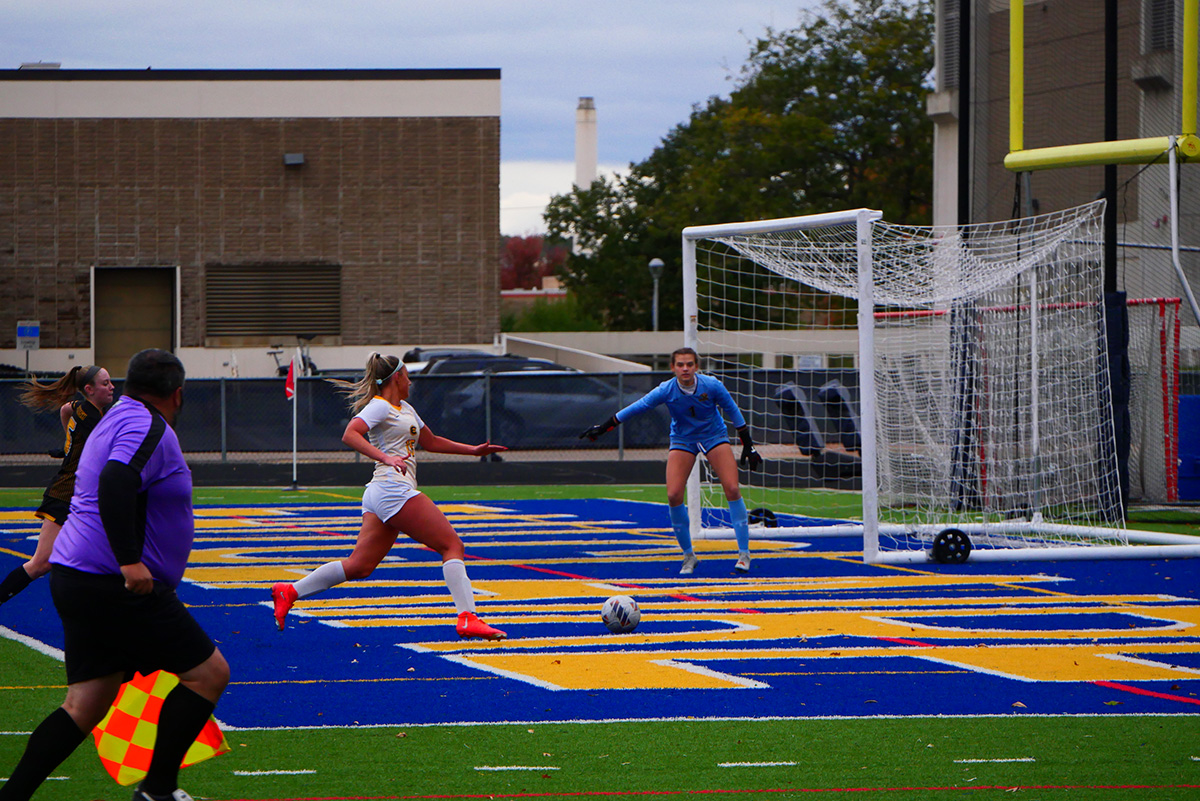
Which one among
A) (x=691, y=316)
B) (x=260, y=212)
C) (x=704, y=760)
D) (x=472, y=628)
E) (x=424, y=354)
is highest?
(x=260, y=212)

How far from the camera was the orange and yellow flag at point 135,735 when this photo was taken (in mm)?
5445

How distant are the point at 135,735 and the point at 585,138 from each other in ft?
285

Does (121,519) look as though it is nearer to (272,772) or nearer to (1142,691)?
(272,772)

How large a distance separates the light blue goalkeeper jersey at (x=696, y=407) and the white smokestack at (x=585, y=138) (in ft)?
256

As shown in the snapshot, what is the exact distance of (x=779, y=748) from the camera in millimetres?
6383

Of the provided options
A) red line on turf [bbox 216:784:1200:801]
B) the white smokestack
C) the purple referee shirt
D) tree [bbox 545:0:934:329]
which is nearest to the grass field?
red line on turf [bbox 216:784:1200:801]

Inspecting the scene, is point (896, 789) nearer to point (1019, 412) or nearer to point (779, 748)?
point (779, 748)

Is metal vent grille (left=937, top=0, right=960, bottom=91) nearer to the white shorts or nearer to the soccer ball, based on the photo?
the soccer ball

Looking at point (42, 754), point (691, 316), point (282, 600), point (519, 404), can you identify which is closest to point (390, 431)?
point (282, 600)

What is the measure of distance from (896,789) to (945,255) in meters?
9.80

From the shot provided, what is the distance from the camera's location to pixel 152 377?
5273mm

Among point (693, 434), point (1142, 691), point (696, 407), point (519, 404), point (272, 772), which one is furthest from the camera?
point (519, 404)

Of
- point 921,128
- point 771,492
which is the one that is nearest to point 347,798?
point 771,492

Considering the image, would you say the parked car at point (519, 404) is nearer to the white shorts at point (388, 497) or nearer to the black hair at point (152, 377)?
the white shorts at point (388, 497)
